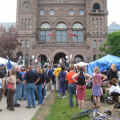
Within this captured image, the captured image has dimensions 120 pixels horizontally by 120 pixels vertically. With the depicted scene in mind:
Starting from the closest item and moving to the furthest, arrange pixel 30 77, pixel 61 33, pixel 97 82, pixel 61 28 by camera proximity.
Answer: pixel 97 82 < pixel 30 77 < pixel 61 28 < pixel 61 33

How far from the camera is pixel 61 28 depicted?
43562 millimetres

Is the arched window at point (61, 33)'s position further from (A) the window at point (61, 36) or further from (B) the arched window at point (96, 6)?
(B) the arched window at point (96, 6)

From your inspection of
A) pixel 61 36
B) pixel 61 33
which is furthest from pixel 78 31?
pixel 61 36

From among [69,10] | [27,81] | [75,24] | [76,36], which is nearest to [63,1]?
[69,10]

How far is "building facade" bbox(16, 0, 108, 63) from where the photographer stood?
39.0m

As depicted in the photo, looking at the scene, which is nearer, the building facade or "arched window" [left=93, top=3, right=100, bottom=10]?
the building facade

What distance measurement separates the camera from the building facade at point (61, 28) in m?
39.0

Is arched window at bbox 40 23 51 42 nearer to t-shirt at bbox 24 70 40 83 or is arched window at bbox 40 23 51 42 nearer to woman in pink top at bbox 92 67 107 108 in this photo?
t-shirt at bbox 24 70 40 83

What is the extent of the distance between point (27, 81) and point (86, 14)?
36.2 metres

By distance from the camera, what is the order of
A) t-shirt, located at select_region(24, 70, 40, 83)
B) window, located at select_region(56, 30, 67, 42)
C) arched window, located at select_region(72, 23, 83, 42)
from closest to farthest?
t-shirt, located at select_region(24, 70, 40, 83) → arched window, located at select_region(72, 23, 83, 42) → window, located at select_region(56, 30, 67, 42)

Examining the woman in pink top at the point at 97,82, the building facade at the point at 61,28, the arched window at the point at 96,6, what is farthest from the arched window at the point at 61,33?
the woman in pink top at the point at 97,82

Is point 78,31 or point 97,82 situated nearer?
point 97,82

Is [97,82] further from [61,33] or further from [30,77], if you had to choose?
[61,33]

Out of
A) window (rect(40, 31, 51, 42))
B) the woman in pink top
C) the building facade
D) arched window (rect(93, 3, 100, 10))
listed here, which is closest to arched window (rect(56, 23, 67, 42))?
the building facade
